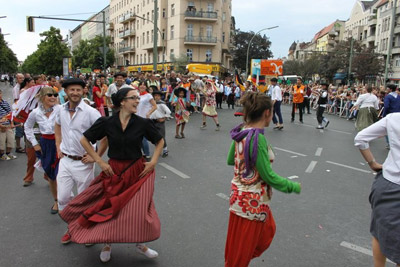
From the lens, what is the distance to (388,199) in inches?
104

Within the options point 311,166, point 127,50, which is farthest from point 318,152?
point 127,50

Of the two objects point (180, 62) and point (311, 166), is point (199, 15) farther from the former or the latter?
point (311, 166)

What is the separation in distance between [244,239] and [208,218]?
198 cm

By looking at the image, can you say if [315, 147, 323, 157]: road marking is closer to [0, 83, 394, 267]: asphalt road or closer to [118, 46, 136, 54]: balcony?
[0, 83, 394, 267]: asphalt road

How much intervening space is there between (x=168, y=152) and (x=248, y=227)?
20.3 feet

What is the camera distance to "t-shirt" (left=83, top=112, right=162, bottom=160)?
11.1 ft

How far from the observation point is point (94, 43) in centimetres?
8062

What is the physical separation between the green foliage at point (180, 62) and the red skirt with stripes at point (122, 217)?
47.7 metres

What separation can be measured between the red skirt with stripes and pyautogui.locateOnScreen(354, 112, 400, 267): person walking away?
1906 millimetres

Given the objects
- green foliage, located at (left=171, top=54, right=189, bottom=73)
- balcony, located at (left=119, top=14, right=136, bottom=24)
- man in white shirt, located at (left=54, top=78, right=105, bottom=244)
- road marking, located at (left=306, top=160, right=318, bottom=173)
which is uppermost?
balcony, located at (left=119, top=14, right=136, bottom=24)

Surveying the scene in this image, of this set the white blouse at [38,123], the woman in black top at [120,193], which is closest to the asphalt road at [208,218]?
the woman in black top at [120,193]

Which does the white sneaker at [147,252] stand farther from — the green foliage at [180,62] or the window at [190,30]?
the window at [190,30]

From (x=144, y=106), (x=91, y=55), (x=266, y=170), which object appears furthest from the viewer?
(x=91, y=55)

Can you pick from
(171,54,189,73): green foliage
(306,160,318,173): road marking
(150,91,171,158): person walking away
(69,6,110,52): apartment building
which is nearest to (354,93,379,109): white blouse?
(306,160,318,173): road marking
